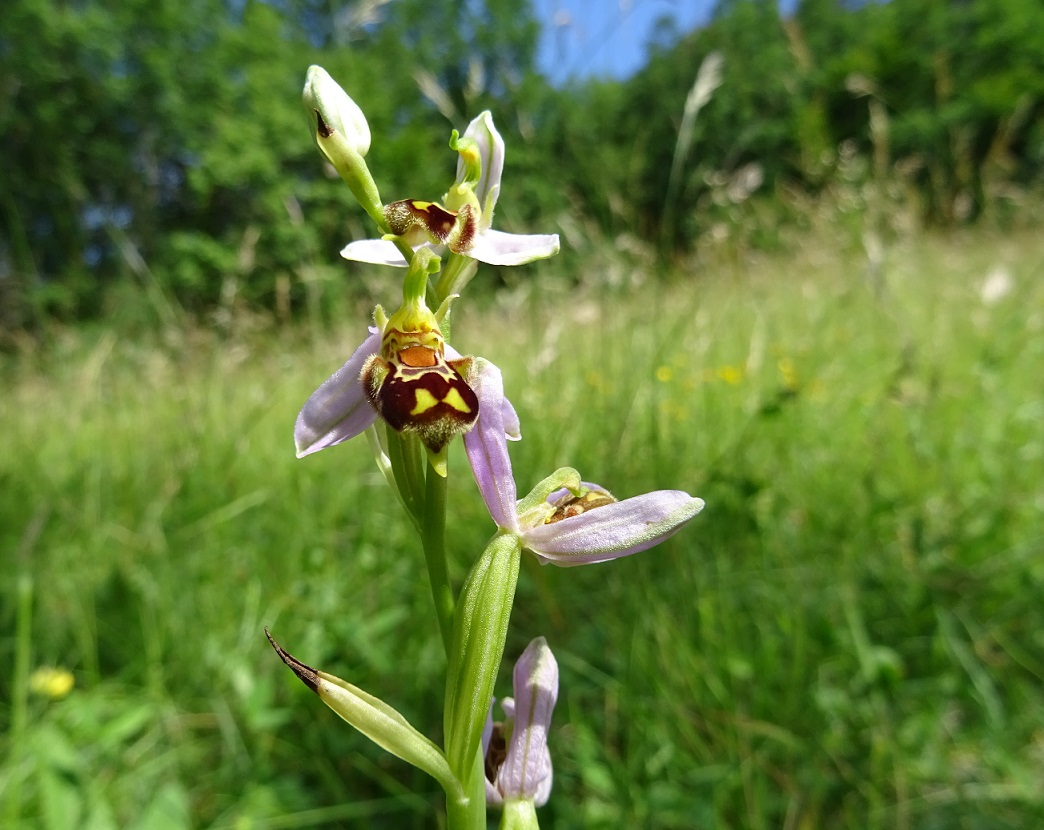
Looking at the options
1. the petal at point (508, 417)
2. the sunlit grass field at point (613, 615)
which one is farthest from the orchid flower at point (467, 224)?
the sunlit grass field at point (613, 615)

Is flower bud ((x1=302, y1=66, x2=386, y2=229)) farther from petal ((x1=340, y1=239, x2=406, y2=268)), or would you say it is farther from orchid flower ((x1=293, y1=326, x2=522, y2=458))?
orchid flower ((x1=293, y1=326, x2=522, y2=458))

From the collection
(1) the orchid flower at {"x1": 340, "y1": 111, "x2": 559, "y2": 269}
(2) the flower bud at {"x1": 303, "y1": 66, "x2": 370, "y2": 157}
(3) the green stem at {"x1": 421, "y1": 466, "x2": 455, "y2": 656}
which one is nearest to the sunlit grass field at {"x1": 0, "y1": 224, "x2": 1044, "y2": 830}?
(3) the green stem at {"x1": 421, "y1": 466, "x2": 455, "y2": 656}

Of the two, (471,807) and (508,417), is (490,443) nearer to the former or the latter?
(508,417)

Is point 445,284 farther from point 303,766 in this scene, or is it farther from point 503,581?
point 303,766

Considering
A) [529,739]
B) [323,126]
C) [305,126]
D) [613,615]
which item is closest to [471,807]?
[529,739]

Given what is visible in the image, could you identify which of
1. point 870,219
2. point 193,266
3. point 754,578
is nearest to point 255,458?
point 754,578
